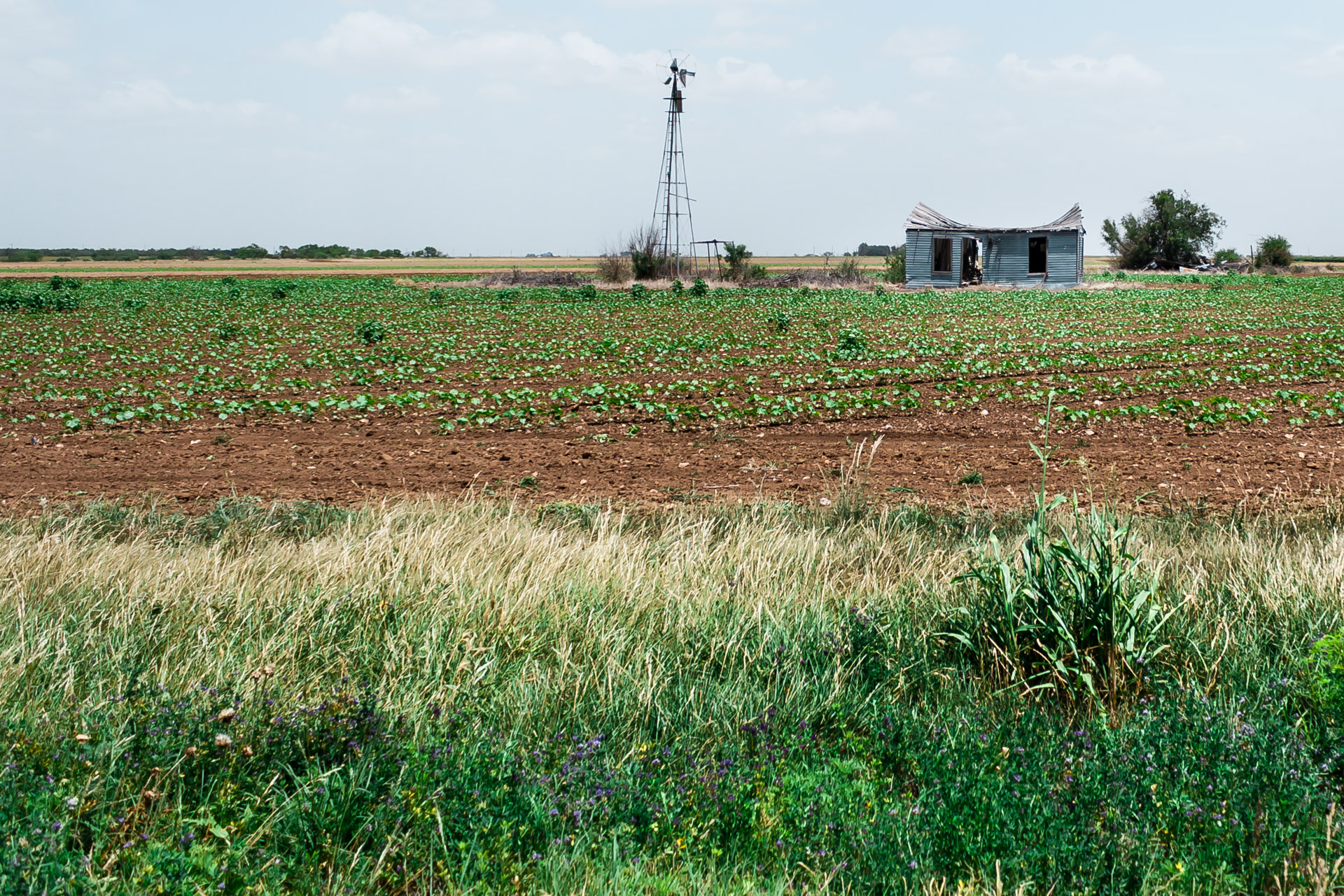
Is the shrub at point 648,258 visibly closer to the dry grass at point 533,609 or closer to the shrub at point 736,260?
the shrub at point 736,260

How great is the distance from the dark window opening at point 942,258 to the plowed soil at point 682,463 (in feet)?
118

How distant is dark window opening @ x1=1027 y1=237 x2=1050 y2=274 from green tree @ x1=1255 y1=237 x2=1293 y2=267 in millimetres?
36506

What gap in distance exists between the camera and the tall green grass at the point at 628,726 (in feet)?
9.46

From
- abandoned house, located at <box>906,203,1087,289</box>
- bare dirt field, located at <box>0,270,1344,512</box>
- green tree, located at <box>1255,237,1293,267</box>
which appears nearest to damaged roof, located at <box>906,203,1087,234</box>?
abandoned house, located at <box>906,203,1087,289</box>

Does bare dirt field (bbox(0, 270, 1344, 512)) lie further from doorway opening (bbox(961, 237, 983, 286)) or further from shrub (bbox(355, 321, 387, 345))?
doorway opening (bbox(961, 237, 983, 286))

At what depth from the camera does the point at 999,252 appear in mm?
46688

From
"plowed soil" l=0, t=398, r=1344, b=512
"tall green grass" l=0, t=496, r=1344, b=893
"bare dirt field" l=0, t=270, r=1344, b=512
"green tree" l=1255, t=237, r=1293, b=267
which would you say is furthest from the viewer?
"green tree" l=1255, t=237, r=1293, b=267

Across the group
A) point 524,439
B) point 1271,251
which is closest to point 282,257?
point 1271,251

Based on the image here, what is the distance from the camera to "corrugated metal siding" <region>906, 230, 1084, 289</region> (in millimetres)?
45625

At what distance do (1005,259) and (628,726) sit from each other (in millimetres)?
47517

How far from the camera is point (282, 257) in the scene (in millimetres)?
122250

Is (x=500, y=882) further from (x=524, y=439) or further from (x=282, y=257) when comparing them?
(x=282, y=257)

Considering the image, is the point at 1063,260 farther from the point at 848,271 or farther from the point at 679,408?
the point at 679,408

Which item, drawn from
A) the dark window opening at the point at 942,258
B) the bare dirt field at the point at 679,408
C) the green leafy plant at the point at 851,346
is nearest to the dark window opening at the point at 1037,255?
the dark window opening at the point at 942,258
